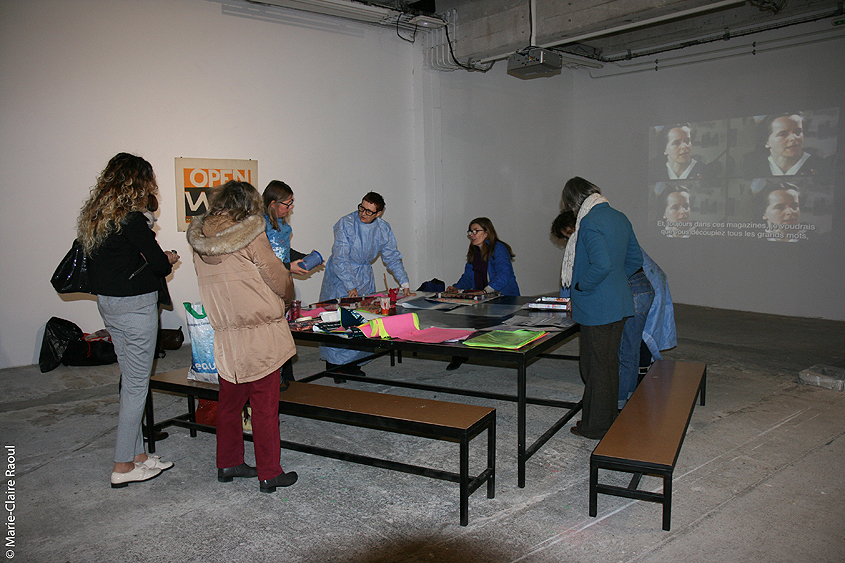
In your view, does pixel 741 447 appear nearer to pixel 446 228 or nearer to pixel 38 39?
pixel 446 228

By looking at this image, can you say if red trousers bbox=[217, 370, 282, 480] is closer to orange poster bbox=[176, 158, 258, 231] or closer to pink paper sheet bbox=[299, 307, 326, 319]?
pink paper sheet bbox=[299, 307, 326, 319]

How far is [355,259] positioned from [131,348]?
202 centimetres

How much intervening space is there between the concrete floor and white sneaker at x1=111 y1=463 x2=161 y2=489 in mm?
38

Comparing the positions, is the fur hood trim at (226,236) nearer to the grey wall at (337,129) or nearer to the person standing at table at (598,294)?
the person standing at table at (598,294)

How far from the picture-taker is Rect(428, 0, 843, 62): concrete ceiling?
5.77 meters

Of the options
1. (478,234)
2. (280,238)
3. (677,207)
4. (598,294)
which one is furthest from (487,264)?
(677,207)

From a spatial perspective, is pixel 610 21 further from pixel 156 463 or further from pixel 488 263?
pixel 156 463

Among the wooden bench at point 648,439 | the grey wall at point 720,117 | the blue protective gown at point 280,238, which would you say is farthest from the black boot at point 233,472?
the grey wall at point 720,117

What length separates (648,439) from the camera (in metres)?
2.70

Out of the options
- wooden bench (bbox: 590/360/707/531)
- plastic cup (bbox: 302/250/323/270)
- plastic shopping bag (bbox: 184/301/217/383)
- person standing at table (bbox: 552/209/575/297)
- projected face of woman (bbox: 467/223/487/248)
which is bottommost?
wooden bench (bbox: 590/360/707/531)

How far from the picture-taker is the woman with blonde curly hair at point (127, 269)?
2.81 meters

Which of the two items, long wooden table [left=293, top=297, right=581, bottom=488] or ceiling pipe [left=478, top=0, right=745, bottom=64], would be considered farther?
ceiling pipe [left=478, top=0, right=745, bottom=64]

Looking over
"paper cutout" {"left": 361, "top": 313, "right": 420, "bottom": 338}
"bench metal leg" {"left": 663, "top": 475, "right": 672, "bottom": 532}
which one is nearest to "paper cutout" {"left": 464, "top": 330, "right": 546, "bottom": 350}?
"paper cutout" {"left": 361, "top": 313, "right": 420, "bottom": 338}

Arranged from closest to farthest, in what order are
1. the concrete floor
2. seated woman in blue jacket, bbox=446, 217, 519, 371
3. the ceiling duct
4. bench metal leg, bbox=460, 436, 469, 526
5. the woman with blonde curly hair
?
the concrete floor
bench metal leg, bbox=460, 436, 469, 526
the woman with blonde curly hair
seated woman in blue jacket, bbox=446, 217, 519, 371
the ceiling duct
